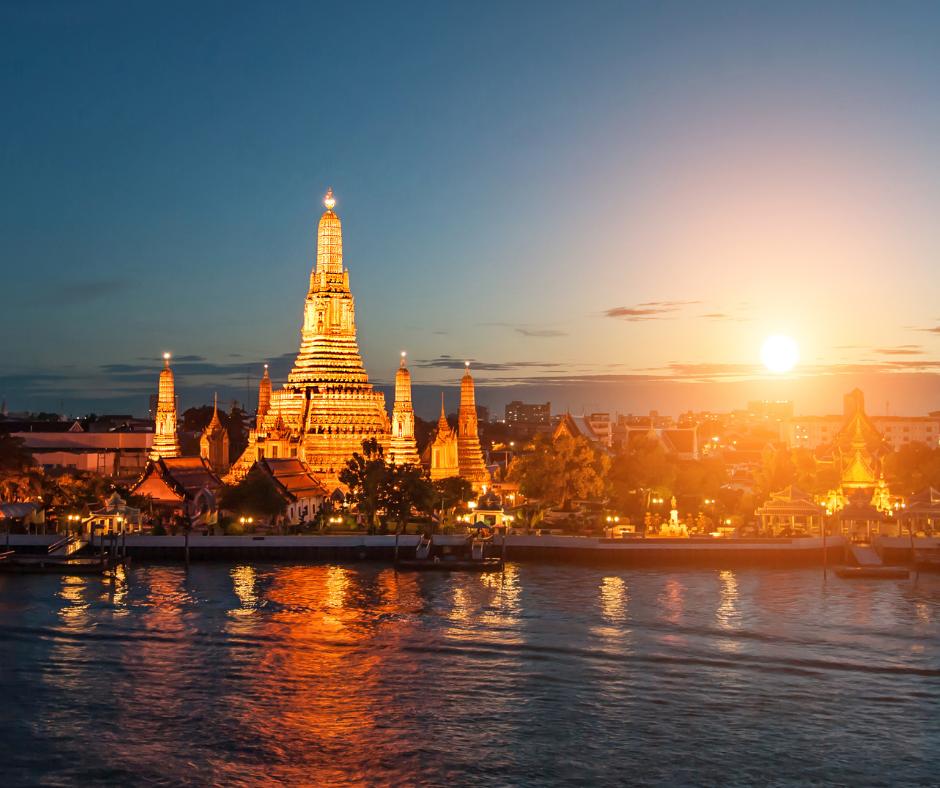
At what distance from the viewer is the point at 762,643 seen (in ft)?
108

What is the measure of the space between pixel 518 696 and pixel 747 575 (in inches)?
822

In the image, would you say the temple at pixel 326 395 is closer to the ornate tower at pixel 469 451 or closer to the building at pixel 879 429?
the ornate tower at pixel 469 451

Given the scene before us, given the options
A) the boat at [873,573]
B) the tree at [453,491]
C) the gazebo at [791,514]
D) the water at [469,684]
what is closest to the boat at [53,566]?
the water at [469,684]

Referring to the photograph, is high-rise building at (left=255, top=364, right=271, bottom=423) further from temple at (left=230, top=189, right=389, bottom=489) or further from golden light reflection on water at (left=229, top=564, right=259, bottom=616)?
golden light reflection on water at (left=229, top=564, right=259, bottom=616)

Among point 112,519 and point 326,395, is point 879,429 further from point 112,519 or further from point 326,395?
point 112,519

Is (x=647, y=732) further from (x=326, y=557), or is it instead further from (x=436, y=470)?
(x=436, y=470)

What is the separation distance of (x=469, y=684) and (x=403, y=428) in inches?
1497

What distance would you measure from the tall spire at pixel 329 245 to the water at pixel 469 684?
33.1m

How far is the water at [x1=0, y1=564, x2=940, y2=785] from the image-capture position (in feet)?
76.4

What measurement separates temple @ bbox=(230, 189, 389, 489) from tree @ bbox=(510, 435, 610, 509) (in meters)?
9.40

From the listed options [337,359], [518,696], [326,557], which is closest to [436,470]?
[337,359]

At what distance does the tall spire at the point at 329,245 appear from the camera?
237 ft

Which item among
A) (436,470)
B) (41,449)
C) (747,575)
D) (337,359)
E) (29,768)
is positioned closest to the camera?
(29,768)

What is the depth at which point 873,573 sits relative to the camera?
4588 centimetres
